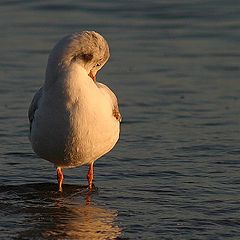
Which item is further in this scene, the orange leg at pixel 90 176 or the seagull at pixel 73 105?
the orange leg at pixel 90 176

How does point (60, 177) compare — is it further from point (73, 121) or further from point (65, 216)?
point (73, 121)

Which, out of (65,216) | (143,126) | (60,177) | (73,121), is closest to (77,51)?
(73,121)

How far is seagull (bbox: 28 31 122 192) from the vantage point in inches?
337

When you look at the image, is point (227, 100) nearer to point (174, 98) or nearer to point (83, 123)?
point (174, 98)

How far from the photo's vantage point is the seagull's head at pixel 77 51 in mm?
8656

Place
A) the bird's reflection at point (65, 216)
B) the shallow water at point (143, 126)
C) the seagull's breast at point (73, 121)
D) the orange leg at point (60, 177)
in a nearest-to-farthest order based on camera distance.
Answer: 1. the bird's reflection at point (65, 216)
2. the seagull's breast at point (73, 121)
3. the shallow water at point (143, 126)
4. the orange leg at point (60, 177)

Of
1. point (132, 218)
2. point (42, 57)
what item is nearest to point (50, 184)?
point (132, 218)

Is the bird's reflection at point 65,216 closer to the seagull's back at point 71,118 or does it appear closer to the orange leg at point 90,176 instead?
the orange leg at point 90,176

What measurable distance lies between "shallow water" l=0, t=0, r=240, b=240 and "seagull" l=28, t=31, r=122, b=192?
24.4 inches

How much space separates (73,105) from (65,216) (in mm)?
1029

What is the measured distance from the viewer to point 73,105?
8.55m

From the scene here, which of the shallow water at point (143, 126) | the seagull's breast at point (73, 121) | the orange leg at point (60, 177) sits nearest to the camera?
the seagull's breast at point (73, 121)

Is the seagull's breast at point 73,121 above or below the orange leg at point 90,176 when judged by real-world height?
above

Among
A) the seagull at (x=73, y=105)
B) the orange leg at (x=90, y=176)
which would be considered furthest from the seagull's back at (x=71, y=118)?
the orange leg at (x=90, y=176)
